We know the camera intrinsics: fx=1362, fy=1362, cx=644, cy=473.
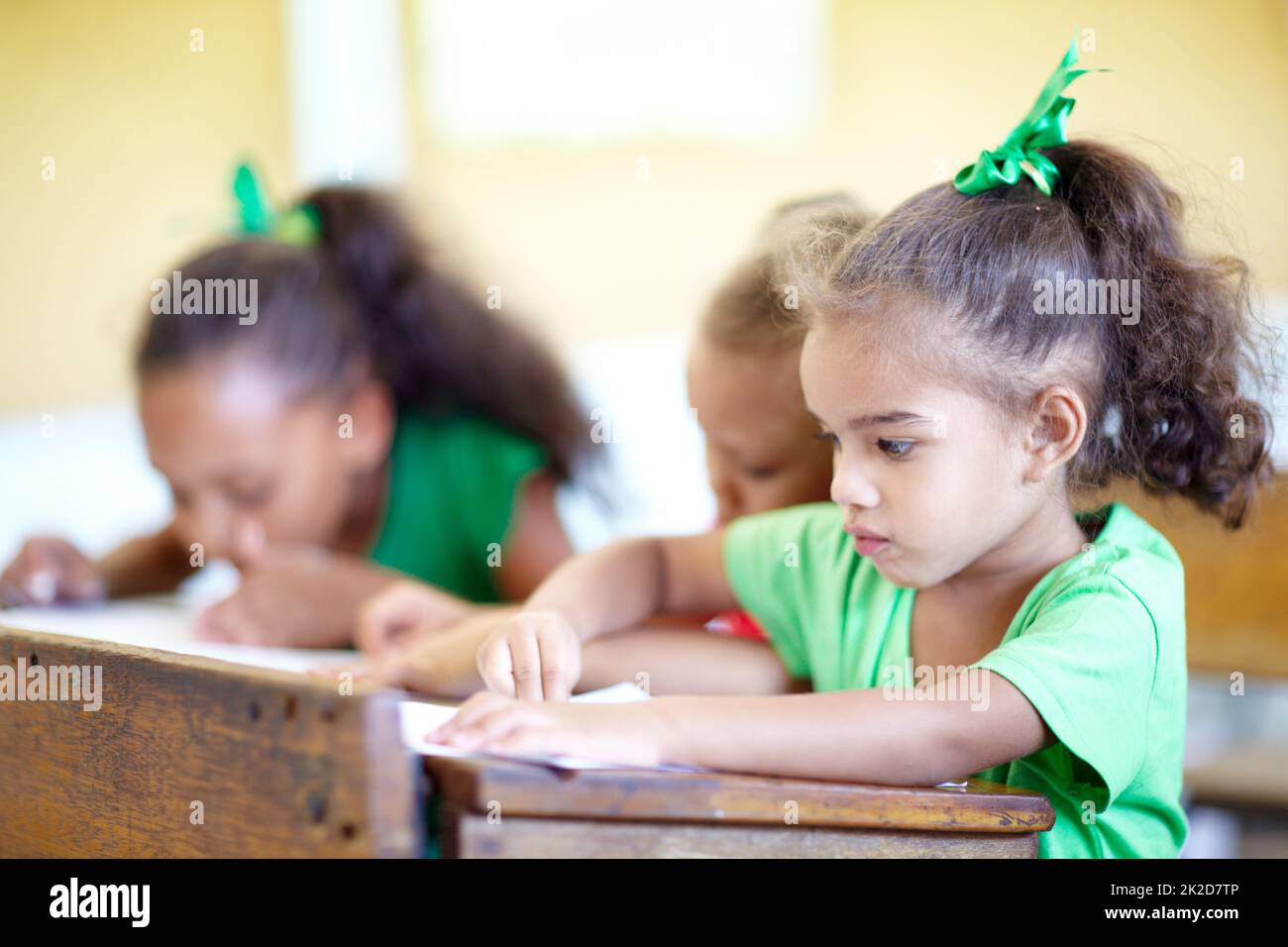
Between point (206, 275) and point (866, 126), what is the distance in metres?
2.21

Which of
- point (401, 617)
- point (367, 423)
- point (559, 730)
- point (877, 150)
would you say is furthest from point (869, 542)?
point (877, 150)

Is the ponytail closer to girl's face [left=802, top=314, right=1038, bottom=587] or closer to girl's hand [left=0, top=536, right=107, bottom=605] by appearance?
girl's face [left=802, top=314, right=1038, bottom=587]

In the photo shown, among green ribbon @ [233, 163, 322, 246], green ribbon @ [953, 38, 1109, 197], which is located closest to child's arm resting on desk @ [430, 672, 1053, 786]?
green ribbon @ [953, 38, 1109, 197]

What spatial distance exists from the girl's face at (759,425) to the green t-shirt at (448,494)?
72cm

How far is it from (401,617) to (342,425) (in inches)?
23.0

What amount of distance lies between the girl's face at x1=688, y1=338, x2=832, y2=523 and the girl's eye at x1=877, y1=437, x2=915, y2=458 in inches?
13.4

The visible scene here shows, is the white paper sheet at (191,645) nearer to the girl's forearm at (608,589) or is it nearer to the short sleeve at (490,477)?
the girl's forearm at (608,589)

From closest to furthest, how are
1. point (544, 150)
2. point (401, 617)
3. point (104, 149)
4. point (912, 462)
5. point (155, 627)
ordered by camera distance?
point (912, 462), point (401, 617), point (155, 627), point (104, 149), point (544, 150)

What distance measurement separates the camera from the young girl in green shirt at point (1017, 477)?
2.97 ft

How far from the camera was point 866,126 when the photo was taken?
3.67m

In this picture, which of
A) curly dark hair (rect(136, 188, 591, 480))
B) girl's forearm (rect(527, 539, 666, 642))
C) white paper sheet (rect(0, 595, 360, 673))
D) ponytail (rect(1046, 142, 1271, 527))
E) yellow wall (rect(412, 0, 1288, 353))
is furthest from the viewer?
yellow wall (rect(412, 0, 1288, 353))

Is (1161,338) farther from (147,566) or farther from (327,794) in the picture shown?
(147,566)

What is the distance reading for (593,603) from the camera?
1210 mm

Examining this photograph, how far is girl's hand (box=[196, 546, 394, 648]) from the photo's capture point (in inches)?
63.7
